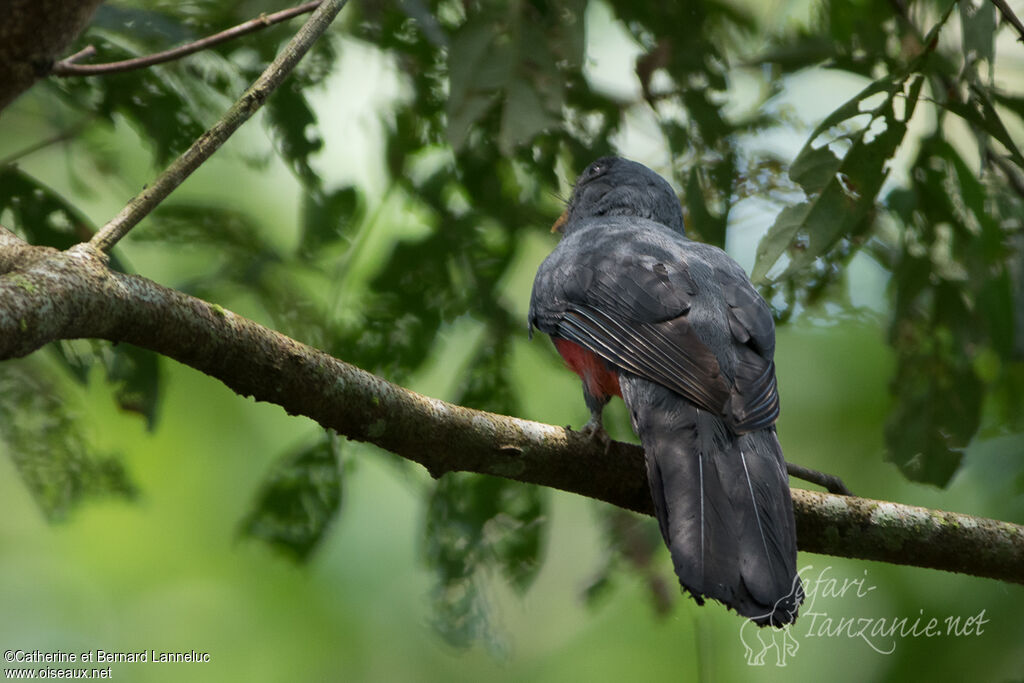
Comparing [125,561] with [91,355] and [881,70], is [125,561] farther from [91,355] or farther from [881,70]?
[881,70]

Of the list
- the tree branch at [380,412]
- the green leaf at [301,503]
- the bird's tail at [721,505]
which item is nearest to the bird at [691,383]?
the bird's tail at [721,505]

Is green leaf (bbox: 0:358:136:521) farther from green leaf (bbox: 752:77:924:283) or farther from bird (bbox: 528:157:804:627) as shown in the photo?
green leaf (bbox: 752:77:924:283)

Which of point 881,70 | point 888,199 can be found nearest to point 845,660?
point 888,199

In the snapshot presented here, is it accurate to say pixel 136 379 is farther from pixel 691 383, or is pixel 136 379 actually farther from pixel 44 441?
pixel 691 383

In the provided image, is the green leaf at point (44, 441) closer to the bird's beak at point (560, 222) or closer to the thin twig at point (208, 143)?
the thin twig at point (208, 143)

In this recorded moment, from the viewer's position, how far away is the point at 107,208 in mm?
6137

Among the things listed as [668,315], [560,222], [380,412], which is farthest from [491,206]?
[380,412]

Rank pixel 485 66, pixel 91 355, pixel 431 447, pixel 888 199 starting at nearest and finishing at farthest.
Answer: pixel 431 447
pixel 91 355
pixel 485 66
pixel 888 199

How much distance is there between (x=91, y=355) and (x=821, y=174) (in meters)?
2.84

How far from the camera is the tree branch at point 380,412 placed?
2.23 m

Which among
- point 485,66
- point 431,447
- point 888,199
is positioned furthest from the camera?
point 888,199

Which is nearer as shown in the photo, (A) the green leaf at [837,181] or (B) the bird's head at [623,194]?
(A) the green leaf at [837,181]

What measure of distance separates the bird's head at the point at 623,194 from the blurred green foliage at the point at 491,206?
0.16m

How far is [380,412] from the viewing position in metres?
2.70
